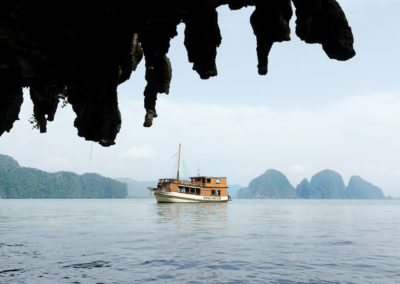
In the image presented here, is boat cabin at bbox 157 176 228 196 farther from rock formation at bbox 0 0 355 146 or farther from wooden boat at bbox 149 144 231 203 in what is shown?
rock formation at bbox 0 0 355 146

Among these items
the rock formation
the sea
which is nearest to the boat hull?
the sea

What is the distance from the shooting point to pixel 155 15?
7.14 meters

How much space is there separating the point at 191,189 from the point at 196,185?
1.41 m

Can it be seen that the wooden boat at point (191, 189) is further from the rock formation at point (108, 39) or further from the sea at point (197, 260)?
the rock formation at point (108, 39)

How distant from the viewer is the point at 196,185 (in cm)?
6406

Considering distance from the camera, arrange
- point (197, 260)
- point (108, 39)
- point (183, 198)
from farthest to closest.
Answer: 1. point (183, 198)
2. point (197, 260)
3. point (108, 39)

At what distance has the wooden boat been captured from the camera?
63.4 metres

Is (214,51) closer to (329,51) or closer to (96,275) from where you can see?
(329,51)

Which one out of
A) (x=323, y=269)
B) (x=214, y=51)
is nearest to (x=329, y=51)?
(x=214, y=51)

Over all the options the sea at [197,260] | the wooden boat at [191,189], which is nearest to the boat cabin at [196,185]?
the wooden boat at [191,189]

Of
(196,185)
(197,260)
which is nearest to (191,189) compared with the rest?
(196,185)

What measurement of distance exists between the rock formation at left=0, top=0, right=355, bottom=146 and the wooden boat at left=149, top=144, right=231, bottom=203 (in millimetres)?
54656

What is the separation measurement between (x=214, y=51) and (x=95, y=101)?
319 centimetres

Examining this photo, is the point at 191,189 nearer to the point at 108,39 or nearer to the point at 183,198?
the point at 183,198
